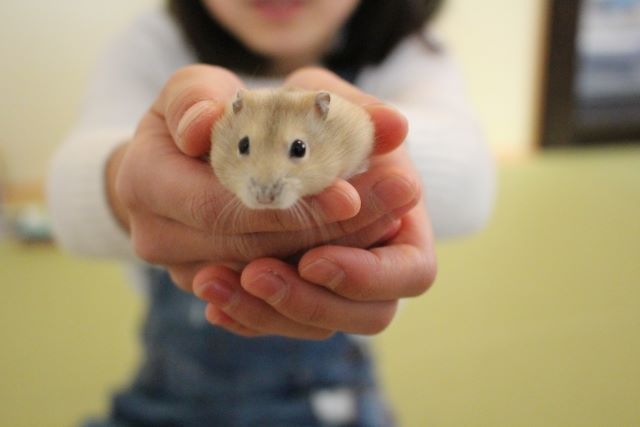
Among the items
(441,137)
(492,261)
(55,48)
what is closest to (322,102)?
(441,137)

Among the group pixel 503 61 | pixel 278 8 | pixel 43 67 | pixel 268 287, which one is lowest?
pixel 268 287

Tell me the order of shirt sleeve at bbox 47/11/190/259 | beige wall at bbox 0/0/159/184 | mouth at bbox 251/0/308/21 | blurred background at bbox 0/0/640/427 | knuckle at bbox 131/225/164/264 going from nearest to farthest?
1. knuckle at bbox 131/225/164/264
2. shirt sleeve at bbox 47/11/190/259
3. mouth at bbox 251/0/308/21
4. blurred background at bbox 0/0/640/427
5. beige wall at bbox 0/0/159/184

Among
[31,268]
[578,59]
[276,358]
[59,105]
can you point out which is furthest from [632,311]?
[59,105]

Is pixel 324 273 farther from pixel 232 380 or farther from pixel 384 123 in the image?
pixel 232 380

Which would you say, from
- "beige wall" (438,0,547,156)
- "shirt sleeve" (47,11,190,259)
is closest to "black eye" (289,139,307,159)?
"shirt sleeve" (47,11,190,259)

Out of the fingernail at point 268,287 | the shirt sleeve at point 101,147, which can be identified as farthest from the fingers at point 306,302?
the shirt sleeve at point 101,147

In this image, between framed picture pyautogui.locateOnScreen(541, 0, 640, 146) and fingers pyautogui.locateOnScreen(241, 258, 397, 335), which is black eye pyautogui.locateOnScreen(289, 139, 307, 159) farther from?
framed picture pyautogui.locateOnScreen(541, 0, 640, 146)
